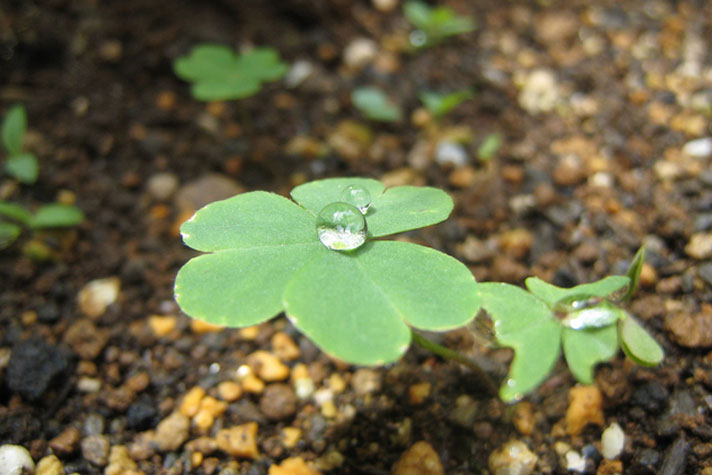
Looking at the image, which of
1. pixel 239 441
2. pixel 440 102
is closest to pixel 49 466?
pixel 239 441

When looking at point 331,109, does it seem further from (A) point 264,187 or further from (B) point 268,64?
(A) point 264,187

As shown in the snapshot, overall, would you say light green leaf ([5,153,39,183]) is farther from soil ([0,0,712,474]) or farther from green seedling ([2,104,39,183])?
soil ([0,0,712,474])

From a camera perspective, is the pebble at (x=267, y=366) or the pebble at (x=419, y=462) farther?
the pebble at (x=267, y=366)

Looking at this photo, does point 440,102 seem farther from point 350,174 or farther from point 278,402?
point 278,402

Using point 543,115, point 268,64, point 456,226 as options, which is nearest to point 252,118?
point 268,64

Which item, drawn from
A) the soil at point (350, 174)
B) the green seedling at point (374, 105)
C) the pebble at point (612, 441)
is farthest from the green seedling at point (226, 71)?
the pebble at point (612, 441)

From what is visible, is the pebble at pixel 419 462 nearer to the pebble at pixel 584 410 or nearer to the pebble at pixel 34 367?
the pebble at pixel 584 410
